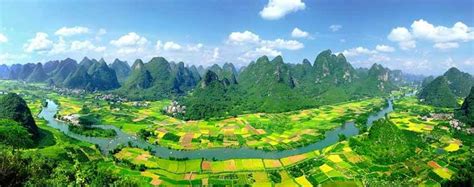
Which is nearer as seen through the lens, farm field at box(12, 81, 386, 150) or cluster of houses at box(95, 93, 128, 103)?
farm field at box(12, 81, 386, 150)

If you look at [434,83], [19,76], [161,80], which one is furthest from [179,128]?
[19,76]

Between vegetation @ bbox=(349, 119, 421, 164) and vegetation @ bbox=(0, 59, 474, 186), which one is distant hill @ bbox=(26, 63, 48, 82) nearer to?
vegetation @ bbox=(0, 59, 474, 186)

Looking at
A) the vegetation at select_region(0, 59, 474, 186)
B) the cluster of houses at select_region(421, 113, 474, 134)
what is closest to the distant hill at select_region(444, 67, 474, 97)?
the vegetation at select_region(0, 59, 474, 186)

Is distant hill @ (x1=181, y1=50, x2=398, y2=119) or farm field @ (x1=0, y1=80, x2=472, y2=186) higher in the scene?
distant hill @ (x1=181, y1=50, x2=398, y2=119)

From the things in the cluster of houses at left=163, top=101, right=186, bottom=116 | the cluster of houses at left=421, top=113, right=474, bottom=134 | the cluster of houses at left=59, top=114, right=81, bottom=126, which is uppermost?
the cluster of houses at left=421, top=113, right=474, bottom=134

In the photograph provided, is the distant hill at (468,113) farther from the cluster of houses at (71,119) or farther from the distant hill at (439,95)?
the cluster of houses at (71,119)

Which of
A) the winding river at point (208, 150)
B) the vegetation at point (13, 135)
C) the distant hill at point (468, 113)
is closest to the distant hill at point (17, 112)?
the vegetation at point (13, 135)

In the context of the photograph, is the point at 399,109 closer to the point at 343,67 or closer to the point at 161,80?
the point at 343,67
